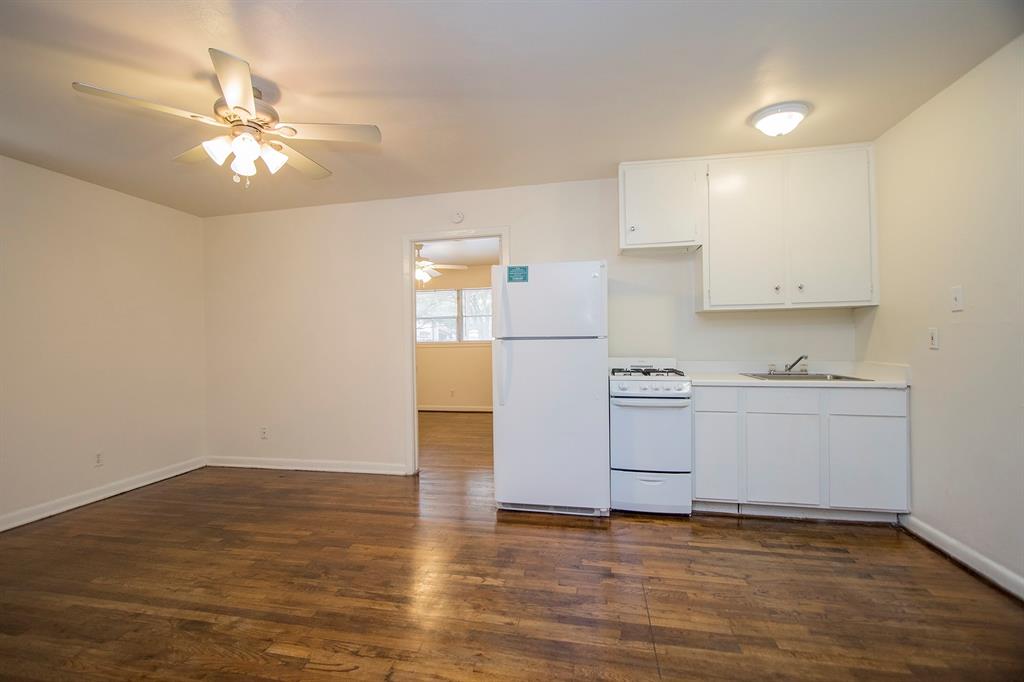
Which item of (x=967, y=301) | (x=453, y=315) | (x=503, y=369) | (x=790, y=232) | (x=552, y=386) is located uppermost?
(x=790, y=232)

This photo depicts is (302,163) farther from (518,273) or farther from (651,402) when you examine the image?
(651,402)

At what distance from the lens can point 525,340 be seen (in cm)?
264

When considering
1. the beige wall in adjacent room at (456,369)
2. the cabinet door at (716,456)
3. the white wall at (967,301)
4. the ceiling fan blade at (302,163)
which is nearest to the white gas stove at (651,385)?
the cabinet door at (716,456)

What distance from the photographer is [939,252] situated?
2.11m

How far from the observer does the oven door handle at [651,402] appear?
8.30ft

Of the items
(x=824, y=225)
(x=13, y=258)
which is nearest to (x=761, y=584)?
(x=824, y=225)

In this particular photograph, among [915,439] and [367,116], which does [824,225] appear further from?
[367,116]

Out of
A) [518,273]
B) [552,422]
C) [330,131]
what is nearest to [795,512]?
[552,422]

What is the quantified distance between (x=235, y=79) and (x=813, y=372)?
381 centimetres

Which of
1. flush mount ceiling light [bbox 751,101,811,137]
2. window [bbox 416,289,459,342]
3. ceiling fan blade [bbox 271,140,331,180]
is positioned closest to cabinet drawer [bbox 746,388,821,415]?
flush mount ceiling light [bbox 751,101,811,137]

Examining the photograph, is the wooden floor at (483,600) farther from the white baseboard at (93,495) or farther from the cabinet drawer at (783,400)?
the cabinet drawer at (783,400)

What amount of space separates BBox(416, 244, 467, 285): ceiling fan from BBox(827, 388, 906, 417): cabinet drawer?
15.4ft

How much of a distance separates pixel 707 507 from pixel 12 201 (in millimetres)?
5147

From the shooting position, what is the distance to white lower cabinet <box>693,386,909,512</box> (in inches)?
92.2
